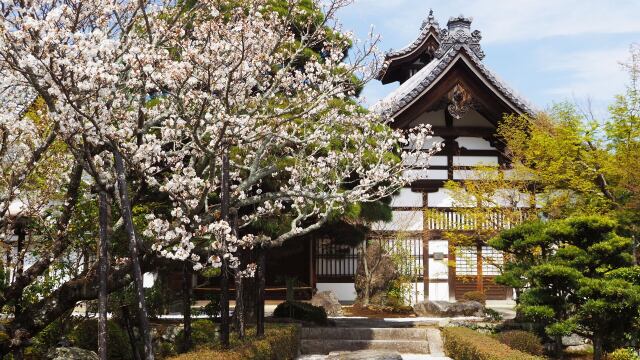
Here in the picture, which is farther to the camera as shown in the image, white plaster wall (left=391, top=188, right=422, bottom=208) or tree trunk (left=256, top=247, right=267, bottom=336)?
white plaster wall (left=391, top=188, right=422, bottom=208)

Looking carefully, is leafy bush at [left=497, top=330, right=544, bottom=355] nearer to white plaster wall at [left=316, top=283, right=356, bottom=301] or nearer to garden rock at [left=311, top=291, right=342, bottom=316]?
garden rock at [left=311, top=291, right=342, bottom=316]

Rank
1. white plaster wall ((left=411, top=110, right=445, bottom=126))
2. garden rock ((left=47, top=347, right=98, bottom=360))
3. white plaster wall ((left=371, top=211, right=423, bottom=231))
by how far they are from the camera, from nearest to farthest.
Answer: garden rock ((left=47, top=347, right=98, bottom=360)) < white plaster wall ((left=371, top=211, right=423, bottom=231)) < white plaster wall ((left=411, top=110, right=445, bottom=126))

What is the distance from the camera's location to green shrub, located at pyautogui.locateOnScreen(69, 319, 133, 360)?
12.5m

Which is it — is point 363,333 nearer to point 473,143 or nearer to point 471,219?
point 471,219

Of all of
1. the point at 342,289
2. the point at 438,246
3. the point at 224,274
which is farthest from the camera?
the point at 342,289

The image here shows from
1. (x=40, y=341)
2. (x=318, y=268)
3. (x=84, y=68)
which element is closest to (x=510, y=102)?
(x=318, y=268)

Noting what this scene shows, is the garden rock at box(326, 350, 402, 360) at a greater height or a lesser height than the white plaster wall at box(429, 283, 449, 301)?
lesser

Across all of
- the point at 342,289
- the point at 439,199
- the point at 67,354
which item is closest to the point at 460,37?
the point at 439,199

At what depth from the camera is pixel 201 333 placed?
14.1 meters

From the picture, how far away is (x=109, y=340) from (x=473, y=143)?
14085 millimetres

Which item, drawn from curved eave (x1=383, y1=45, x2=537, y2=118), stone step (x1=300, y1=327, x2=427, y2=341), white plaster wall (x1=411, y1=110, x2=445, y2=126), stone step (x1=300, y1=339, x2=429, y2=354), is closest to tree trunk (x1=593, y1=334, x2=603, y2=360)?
stone step (x1=300, y1=339, x2=429, y2=354)

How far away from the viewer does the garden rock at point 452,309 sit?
2028cm

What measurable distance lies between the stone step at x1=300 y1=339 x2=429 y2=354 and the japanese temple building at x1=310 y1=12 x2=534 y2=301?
5643mm

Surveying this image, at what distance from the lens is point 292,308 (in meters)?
18.1
